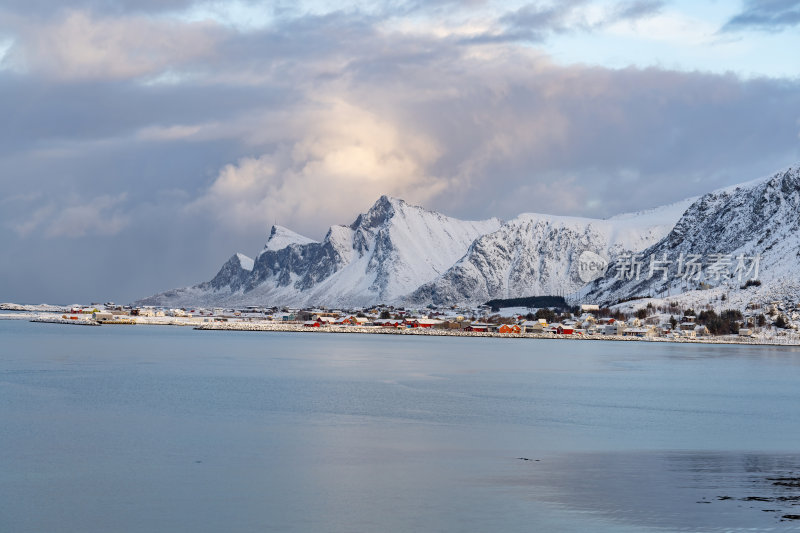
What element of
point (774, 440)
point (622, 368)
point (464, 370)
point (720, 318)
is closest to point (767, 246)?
point (720, 318)

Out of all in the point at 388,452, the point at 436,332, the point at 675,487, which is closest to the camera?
the point at 675,487

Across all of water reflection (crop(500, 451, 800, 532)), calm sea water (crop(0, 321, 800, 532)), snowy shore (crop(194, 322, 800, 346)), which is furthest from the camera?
snowy shore (crop(194, 322, 800, 346))

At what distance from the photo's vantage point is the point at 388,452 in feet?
103

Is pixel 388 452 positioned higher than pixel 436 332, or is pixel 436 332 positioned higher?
pixel 436 332

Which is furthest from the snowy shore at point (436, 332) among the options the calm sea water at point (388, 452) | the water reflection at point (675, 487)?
the water reflection at point (675, 487)

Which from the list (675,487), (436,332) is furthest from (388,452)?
(436,332)

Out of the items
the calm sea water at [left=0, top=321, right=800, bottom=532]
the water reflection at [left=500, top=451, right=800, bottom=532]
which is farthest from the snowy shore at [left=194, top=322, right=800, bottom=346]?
the water reflection at [left=500, top=451, right=800, bottom=532]

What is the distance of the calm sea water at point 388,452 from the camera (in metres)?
22.1

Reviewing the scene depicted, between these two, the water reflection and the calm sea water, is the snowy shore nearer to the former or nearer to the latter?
the calm sea water

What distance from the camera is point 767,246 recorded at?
→ 19600cm

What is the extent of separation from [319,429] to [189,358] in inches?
1883

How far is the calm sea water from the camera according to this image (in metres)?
22.1

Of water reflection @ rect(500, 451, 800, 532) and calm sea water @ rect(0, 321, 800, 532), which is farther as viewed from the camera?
calm sea water @ rect(0, 321, 800, 532)

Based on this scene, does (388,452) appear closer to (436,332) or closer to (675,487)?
(675,487)
